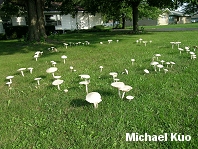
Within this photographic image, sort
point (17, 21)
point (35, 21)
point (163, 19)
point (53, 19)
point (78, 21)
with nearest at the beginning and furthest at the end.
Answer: point (35, 21) < point (17, 21) < point (53, 19) < point (78, 21) < point (163, 19)

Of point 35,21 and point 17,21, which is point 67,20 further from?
point 35,21

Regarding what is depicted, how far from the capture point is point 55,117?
411 centimetres

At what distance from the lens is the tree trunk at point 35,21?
645 inches

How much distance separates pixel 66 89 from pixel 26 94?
1.29 metres

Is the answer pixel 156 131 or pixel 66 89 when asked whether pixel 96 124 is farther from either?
pixel 66 89

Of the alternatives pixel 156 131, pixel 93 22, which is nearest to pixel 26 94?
pixel 156 131

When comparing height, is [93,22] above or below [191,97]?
above

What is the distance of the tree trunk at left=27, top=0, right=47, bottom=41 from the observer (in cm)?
1639

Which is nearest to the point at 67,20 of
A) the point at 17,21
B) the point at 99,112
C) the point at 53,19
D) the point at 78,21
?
the point at 78,21

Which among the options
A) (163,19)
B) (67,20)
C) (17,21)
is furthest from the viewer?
(163,19)

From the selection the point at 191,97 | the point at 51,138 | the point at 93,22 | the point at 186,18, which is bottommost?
the point at 51,138

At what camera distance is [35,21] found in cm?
1666

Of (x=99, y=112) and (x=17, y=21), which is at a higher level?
(x=17, y=21)

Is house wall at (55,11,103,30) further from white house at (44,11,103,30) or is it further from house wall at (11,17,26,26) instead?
house wall at (11,17,26,26)
